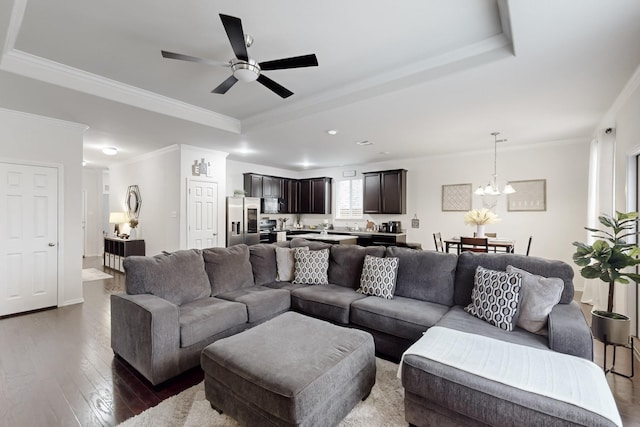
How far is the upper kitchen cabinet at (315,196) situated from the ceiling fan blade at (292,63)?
229 inches

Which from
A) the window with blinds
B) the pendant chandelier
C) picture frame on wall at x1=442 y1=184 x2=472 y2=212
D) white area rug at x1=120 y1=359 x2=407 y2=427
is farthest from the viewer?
the window with blinds

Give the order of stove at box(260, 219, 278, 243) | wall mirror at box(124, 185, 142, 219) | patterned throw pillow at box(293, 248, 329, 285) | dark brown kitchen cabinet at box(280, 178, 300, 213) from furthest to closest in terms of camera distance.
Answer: dark brown kitchen cabinet at box(280, 178, 300, 213) < stove at box(260, 219, 278, 243) < wall mirror at box(124, 185, 142, 219) < patterned throw pillow at box(293, 248, 329, 285)

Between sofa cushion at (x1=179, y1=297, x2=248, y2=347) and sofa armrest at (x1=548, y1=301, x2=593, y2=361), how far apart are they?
249cm

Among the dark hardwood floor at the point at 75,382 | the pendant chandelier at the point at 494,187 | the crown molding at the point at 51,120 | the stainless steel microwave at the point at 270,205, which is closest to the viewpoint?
the dark hardwood floor at the point at 75,382

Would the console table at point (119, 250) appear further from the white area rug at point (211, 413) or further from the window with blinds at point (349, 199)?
the white area rug at point (211, 413)

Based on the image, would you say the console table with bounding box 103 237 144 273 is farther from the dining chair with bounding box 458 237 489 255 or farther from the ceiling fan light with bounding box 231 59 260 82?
the dining chair with bounding box 458 237 489 255

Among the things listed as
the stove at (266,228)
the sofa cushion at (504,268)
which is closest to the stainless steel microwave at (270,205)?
the stove at (266,228)

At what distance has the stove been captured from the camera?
283 inches

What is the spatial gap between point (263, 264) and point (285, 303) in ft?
2.23

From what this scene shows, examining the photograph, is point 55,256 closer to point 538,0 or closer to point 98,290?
point 98,290

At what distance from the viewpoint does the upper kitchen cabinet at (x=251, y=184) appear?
7299mm

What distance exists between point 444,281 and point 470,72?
2.01 meters

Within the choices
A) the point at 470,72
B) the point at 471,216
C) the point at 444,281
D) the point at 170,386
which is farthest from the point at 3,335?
the point at 471,216

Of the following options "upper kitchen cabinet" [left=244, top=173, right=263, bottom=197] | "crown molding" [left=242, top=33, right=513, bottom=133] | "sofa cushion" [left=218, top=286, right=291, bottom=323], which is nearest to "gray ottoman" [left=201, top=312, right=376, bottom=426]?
"sofa cushion" [left=218, top=286, right=291, bottom=323]
